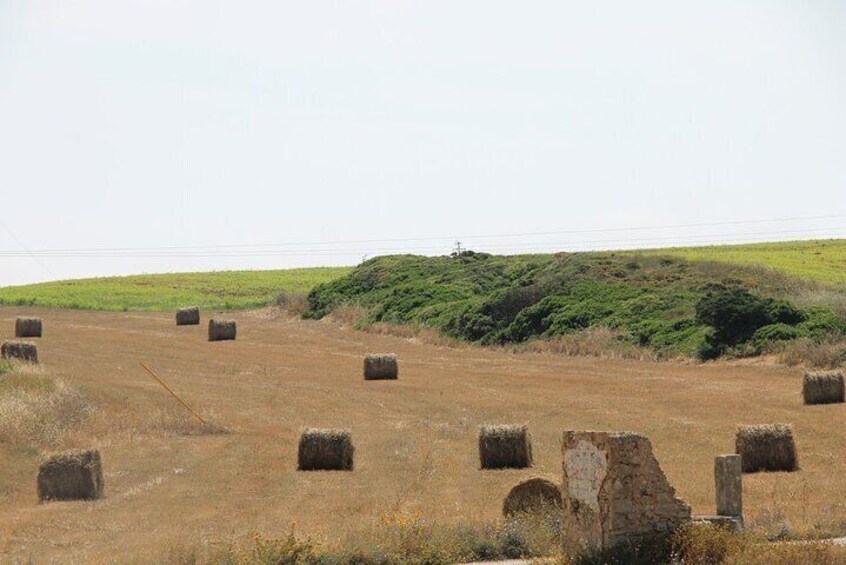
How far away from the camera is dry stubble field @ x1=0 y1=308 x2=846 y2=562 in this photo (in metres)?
22.0

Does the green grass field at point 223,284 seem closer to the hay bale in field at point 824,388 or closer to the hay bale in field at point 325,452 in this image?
the hay bale in field at point 824,388

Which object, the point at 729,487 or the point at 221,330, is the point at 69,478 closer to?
the point at 729,487

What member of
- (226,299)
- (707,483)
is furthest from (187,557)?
(226,299)

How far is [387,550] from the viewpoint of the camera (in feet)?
56.9

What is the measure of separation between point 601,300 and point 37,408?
109ft

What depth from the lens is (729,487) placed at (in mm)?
18703

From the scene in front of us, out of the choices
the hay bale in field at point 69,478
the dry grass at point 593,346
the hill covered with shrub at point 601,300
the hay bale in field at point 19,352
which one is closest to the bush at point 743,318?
the hill covered with shrub at point 601,300

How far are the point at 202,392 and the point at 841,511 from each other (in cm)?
2399

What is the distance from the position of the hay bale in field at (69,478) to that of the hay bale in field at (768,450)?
12.7 metres

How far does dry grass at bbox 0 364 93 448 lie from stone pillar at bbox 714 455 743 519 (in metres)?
17.3

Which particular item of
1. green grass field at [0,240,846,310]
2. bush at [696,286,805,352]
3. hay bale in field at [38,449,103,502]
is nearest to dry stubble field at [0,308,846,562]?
hay bale in field at [38,449,103,502]

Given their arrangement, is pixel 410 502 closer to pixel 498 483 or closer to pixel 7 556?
pixel 498 483

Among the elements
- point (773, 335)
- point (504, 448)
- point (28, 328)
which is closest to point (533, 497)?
point (504, 448)

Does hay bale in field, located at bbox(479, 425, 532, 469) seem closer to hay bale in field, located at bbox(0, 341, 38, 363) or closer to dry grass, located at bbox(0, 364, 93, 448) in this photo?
dry grass, located at bbox(0, 364, 93, 448)
